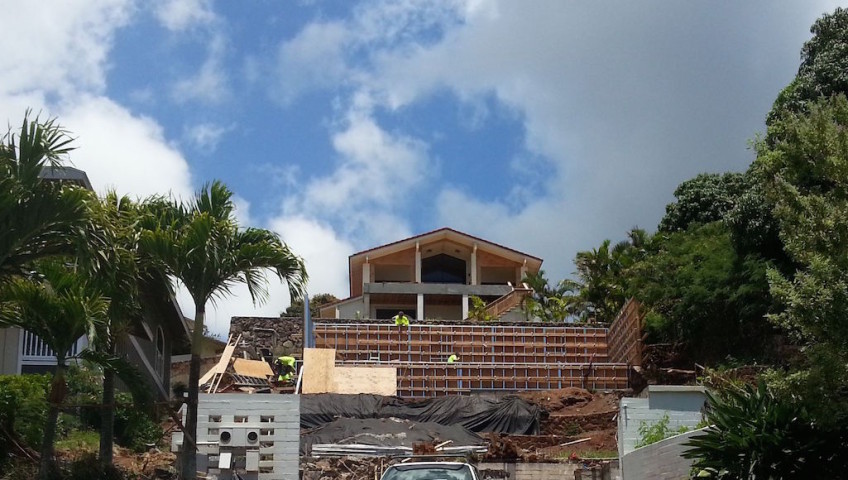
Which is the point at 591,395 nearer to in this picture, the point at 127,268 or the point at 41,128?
the point at 127,268

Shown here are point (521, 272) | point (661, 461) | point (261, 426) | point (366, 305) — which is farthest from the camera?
point (521, 272)

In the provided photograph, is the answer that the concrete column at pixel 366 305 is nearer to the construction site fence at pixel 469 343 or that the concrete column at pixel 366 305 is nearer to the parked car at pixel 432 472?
the construction site fence at pixel 469 343

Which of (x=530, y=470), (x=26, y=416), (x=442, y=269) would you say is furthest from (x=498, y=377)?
(x=26, y=416)

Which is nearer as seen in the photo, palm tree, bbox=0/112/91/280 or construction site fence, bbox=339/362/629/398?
palm tree, bbox=0/112/91/280

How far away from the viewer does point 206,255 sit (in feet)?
50.5

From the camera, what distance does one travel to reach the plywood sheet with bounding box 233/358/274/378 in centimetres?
3353

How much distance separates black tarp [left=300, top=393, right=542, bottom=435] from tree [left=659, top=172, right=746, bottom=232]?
15.5m

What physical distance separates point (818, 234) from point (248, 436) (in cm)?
959

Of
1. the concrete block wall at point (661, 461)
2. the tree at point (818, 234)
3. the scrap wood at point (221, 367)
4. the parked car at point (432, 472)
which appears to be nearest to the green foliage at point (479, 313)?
the scrap wood at point (221, 367)

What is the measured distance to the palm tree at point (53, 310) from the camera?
1424 cm

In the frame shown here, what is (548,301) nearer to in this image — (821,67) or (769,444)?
(821,67)

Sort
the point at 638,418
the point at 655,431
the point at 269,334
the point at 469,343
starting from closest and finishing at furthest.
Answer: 1. the point at 655,431
2. the point at 638,418
3. the point at 469,343
4. the point at 269,334

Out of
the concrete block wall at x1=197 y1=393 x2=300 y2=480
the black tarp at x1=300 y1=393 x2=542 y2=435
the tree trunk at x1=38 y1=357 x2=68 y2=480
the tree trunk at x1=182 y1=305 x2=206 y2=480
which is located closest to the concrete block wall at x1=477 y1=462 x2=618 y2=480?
the concrete block wall at x1=197 y1=393 x2=300 y2=480

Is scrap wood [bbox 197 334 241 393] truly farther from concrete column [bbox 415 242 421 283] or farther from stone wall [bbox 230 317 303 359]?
concrete column [bbox 415 242 421 283]
